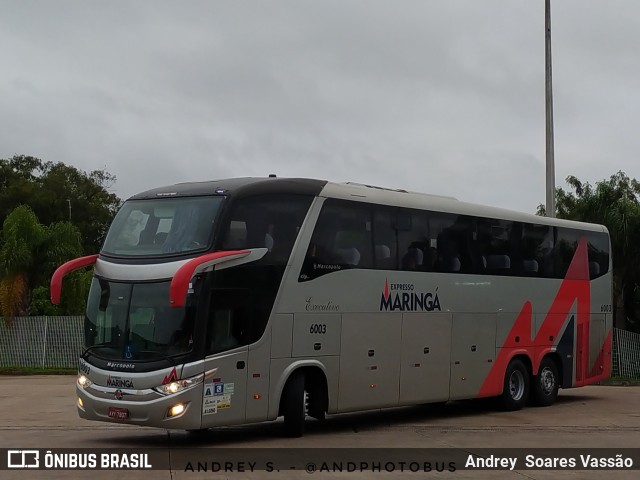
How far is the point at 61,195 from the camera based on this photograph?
58.6m

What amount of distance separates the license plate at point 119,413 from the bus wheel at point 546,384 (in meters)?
10.6

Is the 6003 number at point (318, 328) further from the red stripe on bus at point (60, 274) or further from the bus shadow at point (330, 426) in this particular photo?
the red stripe on bus at point (60, 274)

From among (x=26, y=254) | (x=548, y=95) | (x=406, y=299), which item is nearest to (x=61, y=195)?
(x=26, y=254)

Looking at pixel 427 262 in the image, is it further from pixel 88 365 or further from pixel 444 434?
→ pixel 88 365

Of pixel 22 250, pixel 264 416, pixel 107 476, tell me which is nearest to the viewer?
pixel 107 476

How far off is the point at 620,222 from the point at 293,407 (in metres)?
20.5

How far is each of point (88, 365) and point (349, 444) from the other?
13.7 feet

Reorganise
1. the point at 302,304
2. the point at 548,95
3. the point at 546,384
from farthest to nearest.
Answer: the point at 548,95, the point at 546,384, the point at 302,304

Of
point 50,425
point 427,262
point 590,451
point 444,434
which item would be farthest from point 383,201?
A: point 50,425

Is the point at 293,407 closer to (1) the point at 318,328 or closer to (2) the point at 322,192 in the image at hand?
(1) the point at 318,328

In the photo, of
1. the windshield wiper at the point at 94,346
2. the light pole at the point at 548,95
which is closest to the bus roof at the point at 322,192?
the windshield wiper at the point at 94,346

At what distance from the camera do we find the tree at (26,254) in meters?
33.8

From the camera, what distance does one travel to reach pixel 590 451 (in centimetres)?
1467

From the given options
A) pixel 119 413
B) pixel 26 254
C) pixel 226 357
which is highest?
pixel 26 254
